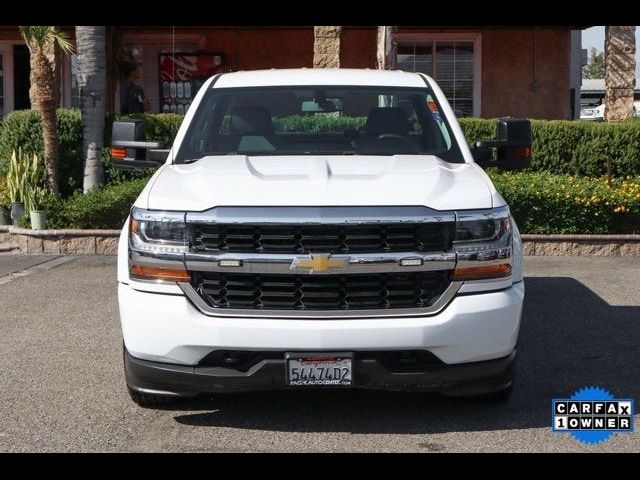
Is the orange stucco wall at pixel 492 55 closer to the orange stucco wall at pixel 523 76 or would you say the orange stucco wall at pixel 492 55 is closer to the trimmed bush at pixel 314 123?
the orange stucco wall at pixel 523 76

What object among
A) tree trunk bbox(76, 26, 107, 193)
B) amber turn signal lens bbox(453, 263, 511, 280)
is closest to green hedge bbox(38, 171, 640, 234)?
tree trunk bbox(76, 26, 107, 193)

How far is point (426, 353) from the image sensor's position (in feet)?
18.1

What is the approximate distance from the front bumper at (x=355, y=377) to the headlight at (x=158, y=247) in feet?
1.51

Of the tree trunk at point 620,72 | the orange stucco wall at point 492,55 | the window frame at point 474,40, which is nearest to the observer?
the tree trunk at point 620,72

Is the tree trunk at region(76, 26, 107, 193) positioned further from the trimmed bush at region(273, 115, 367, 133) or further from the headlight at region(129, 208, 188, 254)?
the headlight at region(129, 208, 188, 254)

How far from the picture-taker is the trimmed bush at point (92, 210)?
13.0 meters

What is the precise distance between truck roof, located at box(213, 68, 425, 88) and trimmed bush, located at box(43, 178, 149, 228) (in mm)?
5662

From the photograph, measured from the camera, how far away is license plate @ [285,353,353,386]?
5449 millimetres

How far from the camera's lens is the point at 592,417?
19.5 ft

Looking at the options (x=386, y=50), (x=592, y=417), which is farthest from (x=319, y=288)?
(x=386, y=50)

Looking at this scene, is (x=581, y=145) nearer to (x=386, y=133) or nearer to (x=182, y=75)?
(x=182, y=75)

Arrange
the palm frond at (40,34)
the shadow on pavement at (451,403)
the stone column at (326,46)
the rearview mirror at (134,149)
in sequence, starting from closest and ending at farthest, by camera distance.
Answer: the shadow on pavement at (451,403)
the rearview mirror at (134,149)
the palm frond at (40,34)
the stone column at (326,46)

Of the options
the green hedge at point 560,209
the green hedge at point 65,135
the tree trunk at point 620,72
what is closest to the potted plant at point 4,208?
the green hedge at point 560,209

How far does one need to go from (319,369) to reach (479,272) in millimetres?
944
